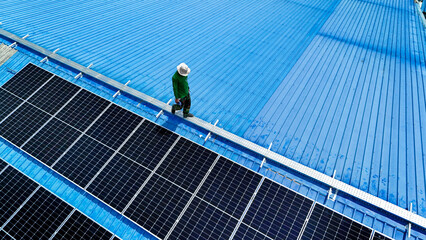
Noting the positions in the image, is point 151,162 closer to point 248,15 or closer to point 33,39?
point 33,39

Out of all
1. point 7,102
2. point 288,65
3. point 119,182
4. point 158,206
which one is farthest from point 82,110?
point 288,65

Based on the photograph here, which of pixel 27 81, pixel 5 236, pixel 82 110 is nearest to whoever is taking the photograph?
pixel 5 236

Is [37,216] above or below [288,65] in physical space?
below

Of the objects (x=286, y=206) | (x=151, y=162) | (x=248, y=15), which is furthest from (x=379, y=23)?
(x=151, y=162)

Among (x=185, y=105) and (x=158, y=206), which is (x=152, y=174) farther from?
(x=185, y=105)

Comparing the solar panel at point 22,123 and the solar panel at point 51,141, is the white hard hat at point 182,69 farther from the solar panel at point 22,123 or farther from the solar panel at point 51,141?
the solar panel at point 22,123
